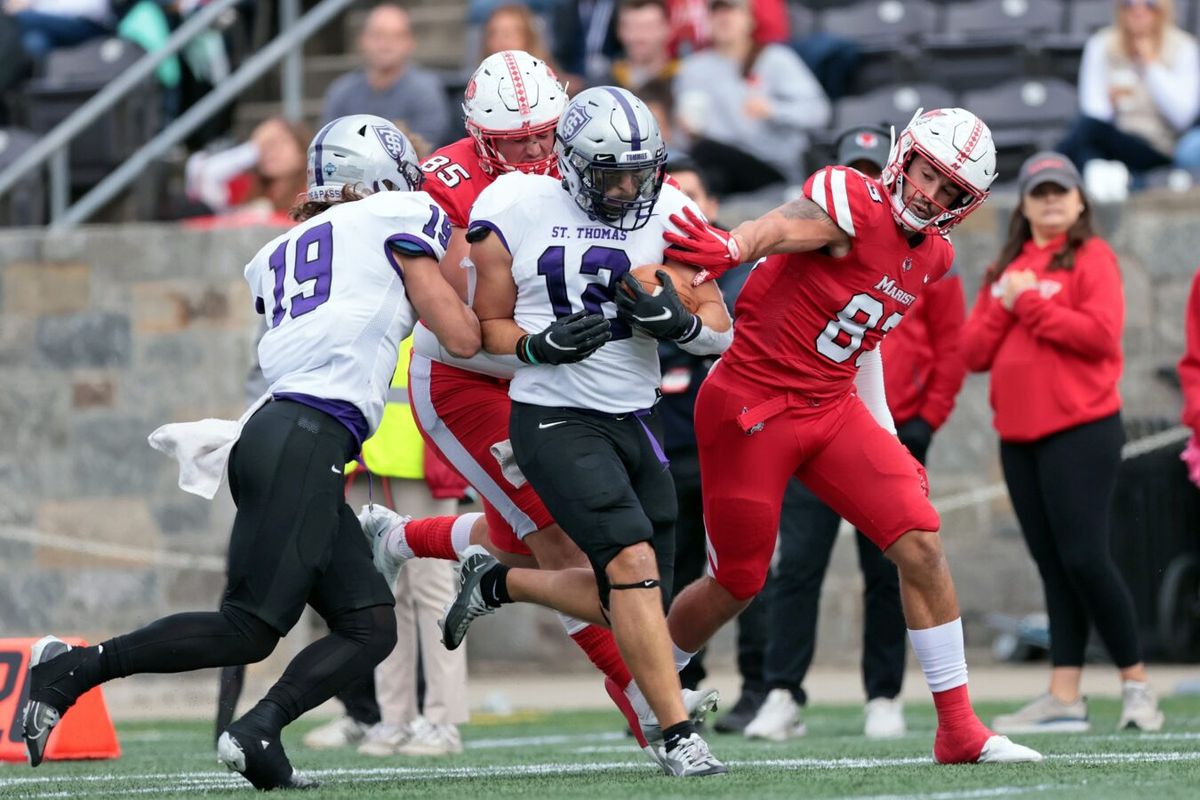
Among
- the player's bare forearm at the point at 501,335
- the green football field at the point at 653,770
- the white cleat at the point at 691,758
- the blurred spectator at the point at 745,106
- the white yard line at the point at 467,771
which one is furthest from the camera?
the blurred spectator at the point at 745,106

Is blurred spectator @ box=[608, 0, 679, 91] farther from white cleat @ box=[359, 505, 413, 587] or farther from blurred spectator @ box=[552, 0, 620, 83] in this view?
white cleat @ box=[359, 505, 413, 587]

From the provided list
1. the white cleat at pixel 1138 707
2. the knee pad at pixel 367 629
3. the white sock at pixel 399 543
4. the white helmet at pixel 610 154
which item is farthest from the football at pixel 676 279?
the white cleat at pixel 1138 707

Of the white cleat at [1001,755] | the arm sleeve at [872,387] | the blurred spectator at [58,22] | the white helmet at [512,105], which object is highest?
the blurred spectator at [58,22]

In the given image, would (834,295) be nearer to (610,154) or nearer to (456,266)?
(610,154)

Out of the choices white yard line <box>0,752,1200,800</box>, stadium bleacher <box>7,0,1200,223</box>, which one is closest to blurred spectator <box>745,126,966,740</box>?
white yard line <box>0,752,1200,800</box>

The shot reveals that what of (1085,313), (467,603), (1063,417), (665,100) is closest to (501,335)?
(467,603)

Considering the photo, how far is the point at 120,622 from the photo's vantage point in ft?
35.2

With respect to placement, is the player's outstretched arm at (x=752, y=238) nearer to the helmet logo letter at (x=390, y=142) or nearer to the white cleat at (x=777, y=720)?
the helmet logo letter at (x=390, y=142)

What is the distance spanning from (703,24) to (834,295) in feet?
20.0

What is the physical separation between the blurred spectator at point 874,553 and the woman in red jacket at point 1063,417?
14 cm

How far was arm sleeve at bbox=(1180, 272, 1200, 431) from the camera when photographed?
7.98 metres

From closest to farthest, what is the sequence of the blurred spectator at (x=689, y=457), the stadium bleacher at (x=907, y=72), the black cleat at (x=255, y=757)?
the black cleat at (x=255, y=757)
the blurred spectator at (x=689, y=457)
the stadium bleacher at (x=907, y=72)

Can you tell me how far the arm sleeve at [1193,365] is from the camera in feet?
26.2

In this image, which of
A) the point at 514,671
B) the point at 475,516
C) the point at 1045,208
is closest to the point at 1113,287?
the point at 1045,208
